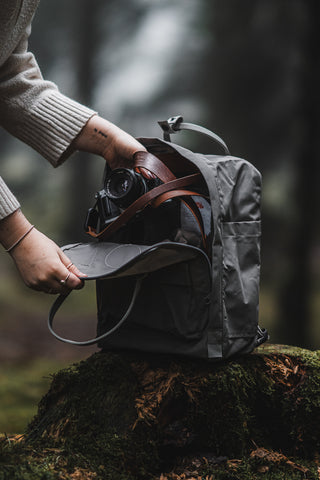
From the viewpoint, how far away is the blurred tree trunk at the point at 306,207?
361 centimetres

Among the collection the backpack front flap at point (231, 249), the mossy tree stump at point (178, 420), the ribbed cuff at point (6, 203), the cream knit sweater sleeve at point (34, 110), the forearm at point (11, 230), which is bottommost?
the mossy tree stump at point (178, 420)

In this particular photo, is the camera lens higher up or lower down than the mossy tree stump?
higher up

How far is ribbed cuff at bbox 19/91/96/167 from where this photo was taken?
144 cm

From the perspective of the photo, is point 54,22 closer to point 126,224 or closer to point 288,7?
point 288,7

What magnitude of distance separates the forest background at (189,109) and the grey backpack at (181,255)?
2092 millimetres

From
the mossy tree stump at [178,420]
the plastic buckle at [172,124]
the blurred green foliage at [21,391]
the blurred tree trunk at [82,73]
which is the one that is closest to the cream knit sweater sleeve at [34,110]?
the plastic buckle at [172,124]

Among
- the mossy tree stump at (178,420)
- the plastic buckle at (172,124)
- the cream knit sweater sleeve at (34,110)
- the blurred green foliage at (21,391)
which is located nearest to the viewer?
the mossy tree stump at (178,420)

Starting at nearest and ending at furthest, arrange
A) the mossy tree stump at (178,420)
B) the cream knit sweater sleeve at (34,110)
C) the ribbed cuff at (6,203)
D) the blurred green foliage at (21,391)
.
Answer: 1. the ribbed cuff at (6,203)
2. the mossy tree stump at (178,420)
3. the cream knit sweater sleeve at (34,110)
4. the blurred green foliage at (21,391)

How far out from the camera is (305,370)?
64.7 inches

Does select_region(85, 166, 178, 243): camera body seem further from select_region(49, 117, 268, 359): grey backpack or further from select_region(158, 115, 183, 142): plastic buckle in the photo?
select_region(158, 115, 183, 142): plastic buckle

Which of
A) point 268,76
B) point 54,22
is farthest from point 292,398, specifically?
point 54,22

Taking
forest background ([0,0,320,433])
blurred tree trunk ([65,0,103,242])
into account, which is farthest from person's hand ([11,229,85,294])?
blurred tree trunk ([65,0,103,242])

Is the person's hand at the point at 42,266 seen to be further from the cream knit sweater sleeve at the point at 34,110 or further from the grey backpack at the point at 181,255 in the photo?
the cream knit sweater sleeve at the point at 34,110

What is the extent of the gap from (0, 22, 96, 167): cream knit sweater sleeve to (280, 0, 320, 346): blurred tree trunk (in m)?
2.54
